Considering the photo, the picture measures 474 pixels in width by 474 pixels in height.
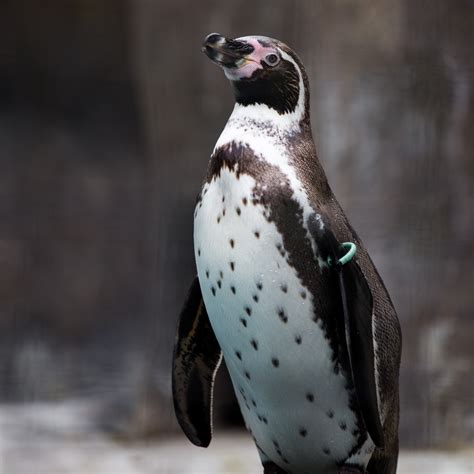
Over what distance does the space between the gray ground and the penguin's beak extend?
121 cm

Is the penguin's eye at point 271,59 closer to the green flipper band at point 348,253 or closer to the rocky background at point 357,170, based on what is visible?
the green flipper band at point 348,253

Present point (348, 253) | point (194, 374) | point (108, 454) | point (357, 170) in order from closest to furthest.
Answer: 1. point (348, 253)
2. point (194, 374)
3. point (357, 170)
4. point (108, 454)

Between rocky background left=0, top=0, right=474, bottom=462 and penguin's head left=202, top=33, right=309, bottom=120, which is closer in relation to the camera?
penguin's head left=202, top=33, right=309, bottom=120

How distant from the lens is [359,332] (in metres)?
1.04

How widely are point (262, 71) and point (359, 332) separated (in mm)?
297

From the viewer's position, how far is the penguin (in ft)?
3.42

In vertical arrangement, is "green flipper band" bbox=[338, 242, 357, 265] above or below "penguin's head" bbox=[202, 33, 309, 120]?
below

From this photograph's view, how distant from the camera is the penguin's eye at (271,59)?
1.07 m

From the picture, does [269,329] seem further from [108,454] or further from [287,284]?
[108,454]

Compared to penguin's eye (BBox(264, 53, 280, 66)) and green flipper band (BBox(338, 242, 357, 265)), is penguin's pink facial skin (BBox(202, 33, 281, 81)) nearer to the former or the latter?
penguin's eye (BBox(264, 53, 280, 66))

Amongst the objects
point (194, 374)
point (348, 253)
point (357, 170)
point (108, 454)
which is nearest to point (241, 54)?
point (348, 253)

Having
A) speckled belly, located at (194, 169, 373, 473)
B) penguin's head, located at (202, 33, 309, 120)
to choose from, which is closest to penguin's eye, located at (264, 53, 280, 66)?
penguin's head, located at (202, 33, 309, 120)

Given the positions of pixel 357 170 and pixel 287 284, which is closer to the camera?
pixel 287 284

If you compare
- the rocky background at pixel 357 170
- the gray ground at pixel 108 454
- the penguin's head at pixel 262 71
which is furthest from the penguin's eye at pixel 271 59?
the gray ground at pixel 108 454
